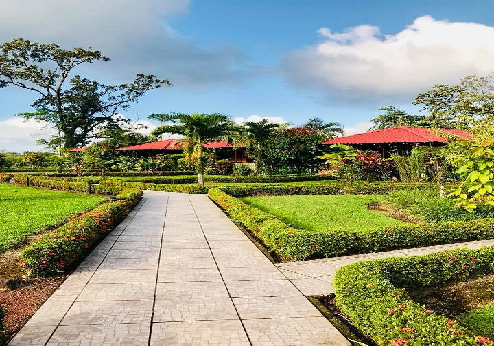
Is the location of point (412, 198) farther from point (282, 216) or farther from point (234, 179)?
point (234, 179)

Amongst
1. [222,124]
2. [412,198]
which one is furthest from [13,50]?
[412,198]

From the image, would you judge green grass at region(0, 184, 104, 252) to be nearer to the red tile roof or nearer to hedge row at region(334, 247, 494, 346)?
hedge row at region(334, 247, 494, 346)

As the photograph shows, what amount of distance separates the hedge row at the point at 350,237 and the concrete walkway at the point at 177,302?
16.8 inches

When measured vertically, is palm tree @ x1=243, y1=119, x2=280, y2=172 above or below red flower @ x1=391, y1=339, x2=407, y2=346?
above

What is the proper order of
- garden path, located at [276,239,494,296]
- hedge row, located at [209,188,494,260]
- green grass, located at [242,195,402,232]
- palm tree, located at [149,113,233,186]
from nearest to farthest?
garden path, located at [276,239,494,296] → hedge row, located at [209,188,494,260] → green grass, located at [242,195,402,232] → palm tree, located at [149,113,233,186]

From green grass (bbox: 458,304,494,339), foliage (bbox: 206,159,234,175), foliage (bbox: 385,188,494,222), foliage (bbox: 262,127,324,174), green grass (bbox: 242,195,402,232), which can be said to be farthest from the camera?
foliage (bbox: 206,159,234,175)

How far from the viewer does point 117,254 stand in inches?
241

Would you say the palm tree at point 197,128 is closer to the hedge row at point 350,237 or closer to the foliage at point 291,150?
the foliage at point 291,150

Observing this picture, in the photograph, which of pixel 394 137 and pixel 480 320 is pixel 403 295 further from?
pixel 394 137

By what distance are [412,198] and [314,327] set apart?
8.17 m

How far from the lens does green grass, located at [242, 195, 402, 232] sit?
872cm

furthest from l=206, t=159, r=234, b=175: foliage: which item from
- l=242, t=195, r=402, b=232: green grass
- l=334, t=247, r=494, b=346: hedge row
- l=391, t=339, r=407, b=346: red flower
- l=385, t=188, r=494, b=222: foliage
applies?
l=391, t=339, r=407, b=346: red flower

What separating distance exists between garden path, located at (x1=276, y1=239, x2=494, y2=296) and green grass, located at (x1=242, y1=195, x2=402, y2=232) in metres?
0.88

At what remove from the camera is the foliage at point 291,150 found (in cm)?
2114
